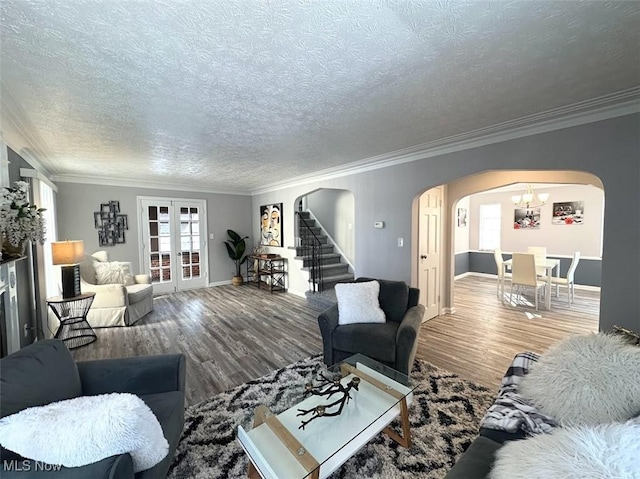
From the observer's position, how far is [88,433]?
3.15 feet

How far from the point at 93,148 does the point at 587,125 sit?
17.3 ft

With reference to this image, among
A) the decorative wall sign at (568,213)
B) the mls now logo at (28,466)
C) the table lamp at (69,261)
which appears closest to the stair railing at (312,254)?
the table lamp at (69,261)

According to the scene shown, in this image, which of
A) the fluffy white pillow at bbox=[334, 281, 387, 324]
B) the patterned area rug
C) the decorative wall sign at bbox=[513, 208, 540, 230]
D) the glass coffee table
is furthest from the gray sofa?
the decorative wall sign at bbox=[513, 208, 540, 230]

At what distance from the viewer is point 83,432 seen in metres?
0.96

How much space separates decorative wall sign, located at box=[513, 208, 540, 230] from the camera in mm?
6898

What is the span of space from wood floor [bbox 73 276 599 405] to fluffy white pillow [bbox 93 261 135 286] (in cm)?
75

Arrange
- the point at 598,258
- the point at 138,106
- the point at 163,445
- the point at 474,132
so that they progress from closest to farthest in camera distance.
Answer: the point at 163,445, the point at 138,106, the point at 474,132, the point at 598,258

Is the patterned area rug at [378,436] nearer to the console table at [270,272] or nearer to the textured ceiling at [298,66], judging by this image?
the textured ceiling at [298,66]

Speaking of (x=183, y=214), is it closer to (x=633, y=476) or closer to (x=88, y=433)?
(x=88, y=433)

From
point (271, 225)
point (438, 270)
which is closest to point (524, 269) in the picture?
point (438, 270)

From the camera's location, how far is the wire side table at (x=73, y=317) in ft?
11.1

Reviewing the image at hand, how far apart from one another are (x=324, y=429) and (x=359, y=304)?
A: 4.62 feet

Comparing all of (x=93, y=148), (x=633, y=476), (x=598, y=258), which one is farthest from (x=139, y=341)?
(x=598, y=258)

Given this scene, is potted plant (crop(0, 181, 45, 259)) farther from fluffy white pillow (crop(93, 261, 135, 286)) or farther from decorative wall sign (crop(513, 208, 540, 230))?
decorative wall sign (crop(513, 208, 540, 230))
